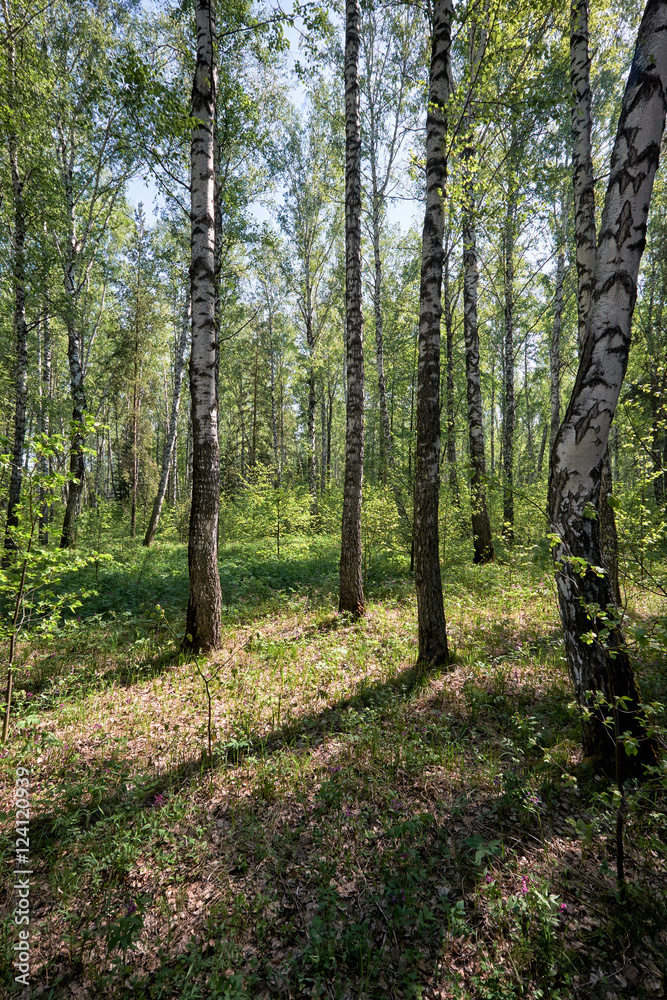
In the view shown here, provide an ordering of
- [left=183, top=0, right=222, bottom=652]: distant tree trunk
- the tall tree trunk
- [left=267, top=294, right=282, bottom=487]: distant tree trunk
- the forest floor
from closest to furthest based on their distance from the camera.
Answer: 1. the forest floor
2. [left=183, top=0, right=222, bottom=652]: distant tree trunk
3. the tall tree trunk
4. [left=267, top=294, right=282, bottom=487]: distant tree trunk

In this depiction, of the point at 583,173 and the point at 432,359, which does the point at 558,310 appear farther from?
the point at 432,359

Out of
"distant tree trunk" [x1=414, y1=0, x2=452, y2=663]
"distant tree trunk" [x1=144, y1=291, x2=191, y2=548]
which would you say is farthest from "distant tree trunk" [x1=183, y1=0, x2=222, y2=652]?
"distant tree trunk" [x1=144, y1=291, x2=191, y2=548]

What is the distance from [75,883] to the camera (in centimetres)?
259

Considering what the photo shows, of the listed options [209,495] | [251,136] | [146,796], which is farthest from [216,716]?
[251,136]

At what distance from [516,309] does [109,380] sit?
59.4ft

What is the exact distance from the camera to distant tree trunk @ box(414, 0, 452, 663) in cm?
463

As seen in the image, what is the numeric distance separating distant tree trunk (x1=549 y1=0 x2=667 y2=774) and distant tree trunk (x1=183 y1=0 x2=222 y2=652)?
14.6 ft

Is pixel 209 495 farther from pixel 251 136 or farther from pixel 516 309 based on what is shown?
pixel 516 309

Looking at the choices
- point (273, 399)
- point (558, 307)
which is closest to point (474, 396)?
point (558, 307)

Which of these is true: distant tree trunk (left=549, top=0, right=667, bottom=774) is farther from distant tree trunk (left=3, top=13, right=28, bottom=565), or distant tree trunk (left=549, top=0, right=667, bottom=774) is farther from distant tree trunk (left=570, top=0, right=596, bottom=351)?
distant tree trunk (left=3, top=13, right=28, bottom=565)

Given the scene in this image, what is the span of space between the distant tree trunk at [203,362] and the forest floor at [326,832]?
757mm

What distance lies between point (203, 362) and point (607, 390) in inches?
190

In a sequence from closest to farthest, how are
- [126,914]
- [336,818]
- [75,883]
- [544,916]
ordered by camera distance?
[544,916] < [126,914] < [75,883] < [336,818]

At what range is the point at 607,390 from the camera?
115 inches
